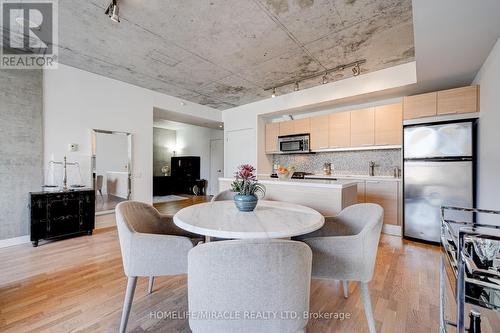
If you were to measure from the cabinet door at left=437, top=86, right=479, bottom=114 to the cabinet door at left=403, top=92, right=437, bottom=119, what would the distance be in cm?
6

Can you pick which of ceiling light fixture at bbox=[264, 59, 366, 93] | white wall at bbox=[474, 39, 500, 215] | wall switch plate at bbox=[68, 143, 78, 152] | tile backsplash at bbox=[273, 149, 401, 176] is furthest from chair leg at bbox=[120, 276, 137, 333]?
tile backsplash at bbox=[273, 149, 401, 176]

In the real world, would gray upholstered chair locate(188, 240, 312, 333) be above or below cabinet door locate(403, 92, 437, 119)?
below

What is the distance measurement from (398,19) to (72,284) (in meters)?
4.15

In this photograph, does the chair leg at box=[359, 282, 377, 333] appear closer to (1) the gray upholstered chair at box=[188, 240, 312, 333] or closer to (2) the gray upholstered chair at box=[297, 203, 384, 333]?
(2) the gray upholstered chair at box=[297, 203, 384, 333]

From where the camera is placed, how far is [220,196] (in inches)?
103

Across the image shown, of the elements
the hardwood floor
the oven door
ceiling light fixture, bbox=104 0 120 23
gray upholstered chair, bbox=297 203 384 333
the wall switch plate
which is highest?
ceiling light fixture, bbox=104 0 120 23

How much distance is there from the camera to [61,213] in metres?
3.06

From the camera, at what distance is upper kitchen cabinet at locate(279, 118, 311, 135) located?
459cm

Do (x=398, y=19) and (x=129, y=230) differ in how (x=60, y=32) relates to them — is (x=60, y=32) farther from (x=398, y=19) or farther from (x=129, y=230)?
(x=398, y=19)

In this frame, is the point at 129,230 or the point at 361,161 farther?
the point at 361,161

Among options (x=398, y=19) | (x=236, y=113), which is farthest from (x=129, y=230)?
(x=236, y=113)

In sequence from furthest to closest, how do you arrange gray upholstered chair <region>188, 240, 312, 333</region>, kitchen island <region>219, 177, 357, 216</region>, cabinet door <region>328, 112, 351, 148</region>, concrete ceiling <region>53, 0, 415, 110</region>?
cabinet door <region>328, 112, 351, 148</region> → kitchen island <region>219, 177, 357, 216</region> → concrete ceiling <region>53, 0, 415, 110</region> → gray upholstered chair <region>188, 240, 312, 333</region>

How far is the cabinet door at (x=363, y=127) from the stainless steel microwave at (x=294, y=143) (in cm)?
94

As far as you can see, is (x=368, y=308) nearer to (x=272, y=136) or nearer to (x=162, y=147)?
(x=272, y=136)
